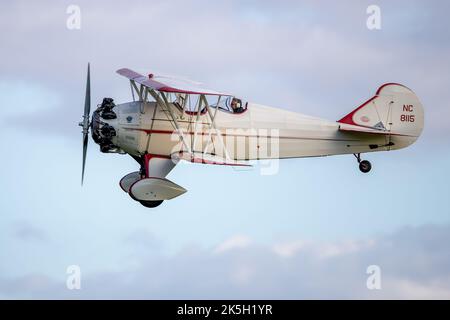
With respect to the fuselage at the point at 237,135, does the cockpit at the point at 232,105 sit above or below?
above

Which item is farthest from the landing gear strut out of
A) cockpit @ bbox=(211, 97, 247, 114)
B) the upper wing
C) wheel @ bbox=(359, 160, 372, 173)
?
the upper wing

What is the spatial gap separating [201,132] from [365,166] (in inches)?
173

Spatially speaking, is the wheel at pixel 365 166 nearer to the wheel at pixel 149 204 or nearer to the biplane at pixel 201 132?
the biplane at pixel 201 132

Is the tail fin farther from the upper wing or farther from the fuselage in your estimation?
the upper wing

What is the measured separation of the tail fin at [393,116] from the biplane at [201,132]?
24 mm

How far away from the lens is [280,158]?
94.1 ft

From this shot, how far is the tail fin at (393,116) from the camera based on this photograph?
29.1m

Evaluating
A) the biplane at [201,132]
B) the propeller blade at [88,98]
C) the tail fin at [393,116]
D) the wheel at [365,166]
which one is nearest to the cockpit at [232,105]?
the biplane at [201,132]

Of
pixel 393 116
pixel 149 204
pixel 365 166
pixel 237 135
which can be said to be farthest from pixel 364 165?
pixel 149 204

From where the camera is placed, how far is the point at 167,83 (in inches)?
1078

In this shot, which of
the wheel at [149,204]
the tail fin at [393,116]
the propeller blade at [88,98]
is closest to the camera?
the propeller blade at [88,98]

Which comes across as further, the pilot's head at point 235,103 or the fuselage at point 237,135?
the pilot's head at point 235,103

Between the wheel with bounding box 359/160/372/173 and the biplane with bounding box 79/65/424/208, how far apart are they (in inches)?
14.3

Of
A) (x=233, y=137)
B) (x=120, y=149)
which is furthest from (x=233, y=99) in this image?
(x=120, y=149)
